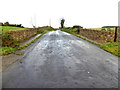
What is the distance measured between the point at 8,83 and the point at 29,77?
695 mm

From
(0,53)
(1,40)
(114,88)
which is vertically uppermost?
(1,40)

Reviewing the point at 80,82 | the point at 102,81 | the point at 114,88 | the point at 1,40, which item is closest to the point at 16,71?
the point at 80,82

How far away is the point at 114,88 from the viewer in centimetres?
306

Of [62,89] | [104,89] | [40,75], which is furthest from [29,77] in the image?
[104,89]

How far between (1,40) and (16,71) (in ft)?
22.4

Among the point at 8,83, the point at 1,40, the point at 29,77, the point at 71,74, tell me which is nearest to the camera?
the point at 8,83

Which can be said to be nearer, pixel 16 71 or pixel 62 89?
→ pixel 62 89

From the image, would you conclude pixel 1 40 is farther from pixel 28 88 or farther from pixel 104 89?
pixel 104 89

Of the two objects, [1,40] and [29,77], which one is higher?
[1,40]

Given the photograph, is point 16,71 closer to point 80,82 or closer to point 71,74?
point 71,74

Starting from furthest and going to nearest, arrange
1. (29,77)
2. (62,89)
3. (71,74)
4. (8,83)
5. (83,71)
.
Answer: (83,71)
(71,74)
(29,77)
(8,83)
(62,89)

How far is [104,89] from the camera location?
300cm

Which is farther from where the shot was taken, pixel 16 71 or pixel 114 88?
pixel 16 71

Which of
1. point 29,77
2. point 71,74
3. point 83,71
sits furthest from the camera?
point 83,71
